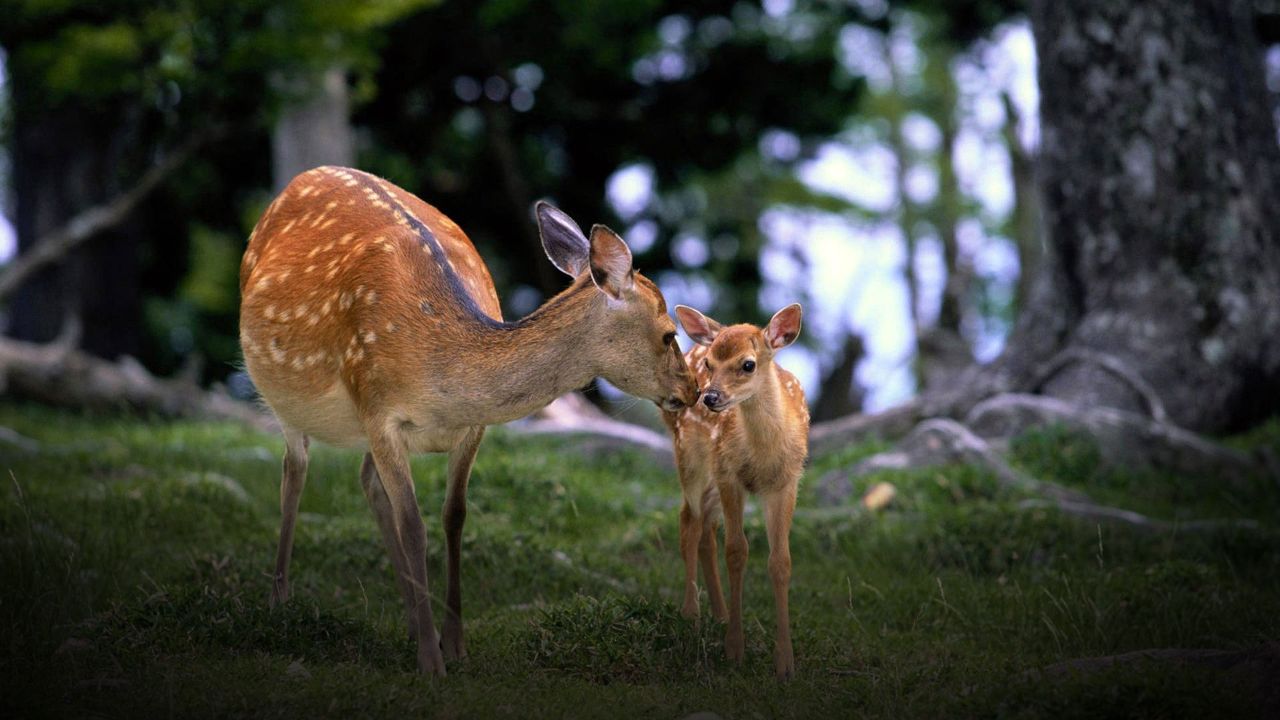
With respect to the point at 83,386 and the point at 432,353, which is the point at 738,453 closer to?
the point at 432,353

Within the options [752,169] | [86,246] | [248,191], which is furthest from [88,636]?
[752,169]

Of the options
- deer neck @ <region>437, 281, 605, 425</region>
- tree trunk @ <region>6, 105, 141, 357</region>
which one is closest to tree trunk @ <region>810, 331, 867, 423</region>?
tree trunk @ <region>6, 105, 141, 357</region>

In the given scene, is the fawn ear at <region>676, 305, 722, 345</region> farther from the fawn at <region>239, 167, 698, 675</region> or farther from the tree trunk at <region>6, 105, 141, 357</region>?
the tree trunk at <region>6, 105, 141, 357</region>

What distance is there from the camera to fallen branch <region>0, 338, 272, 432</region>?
12.9 metres

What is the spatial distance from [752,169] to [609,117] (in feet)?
30.4

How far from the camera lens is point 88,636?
5.62 m

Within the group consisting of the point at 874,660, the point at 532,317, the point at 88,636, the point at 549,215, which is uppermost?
the point at 549,215

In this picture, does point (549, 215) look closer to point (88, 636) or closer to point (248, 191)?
point (88, 636)

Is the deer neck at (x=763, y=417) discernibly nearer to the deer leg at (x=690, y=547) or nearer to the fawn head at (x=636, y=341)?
the fawn head at (x=636, y=341)

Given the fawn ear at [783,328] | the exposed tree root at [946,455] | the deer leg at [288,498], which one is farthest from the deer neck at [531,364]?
the exposed tree root at [946,455]

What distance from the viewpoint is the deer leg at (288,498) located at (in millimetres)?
6617

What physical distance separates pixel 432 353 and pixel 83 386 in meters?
8.33


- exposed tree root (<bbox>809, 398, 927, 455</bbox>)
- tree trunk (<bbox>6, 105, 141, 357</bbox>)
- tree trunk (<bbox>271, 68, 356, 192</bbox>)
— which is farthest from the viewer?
tree trunk (<bbox>6, 105, 141, 357</bbox>)

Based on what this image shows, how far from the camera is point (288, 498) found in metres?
6.81
